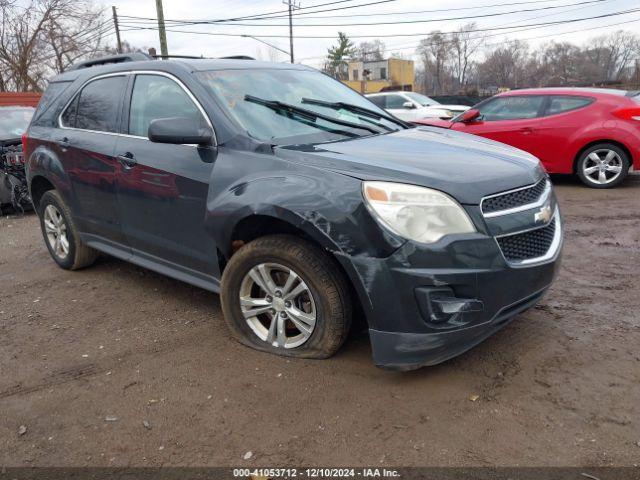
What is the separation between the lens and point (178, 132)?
3277mm

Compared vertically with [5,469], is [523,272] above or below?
above

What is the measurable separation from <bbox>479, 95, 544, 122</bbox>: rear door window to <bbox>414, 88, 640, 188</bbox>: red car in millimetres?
15

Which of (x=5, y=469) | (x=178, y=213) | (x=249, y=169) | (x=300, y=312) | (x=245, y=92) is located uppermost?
(x=245, y=92)

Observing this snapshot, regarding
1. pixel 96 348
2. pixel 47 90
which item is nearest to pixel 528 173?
pixel 96 348

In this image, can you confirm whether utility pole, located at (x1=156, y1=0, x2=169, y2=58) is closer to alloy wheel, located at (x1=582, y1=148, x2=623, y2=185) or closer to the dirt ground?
alloy wheel, located at (x1=582, y1=148, x2=623, y2=185)

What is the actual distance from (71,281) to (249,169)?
2754 mm

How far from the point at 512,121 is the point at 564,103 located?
789mm

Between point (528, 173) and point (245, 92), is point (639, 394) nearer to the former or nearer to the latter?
point (528, 173)

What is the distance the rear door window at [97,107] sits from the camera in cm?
423

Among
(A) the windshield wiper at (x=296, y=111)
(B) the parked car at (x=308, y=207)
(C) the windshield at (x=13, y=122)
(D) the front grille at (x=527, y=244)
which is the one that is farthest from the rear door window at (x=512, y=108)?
(C) the windshield at (x=13, y=122)

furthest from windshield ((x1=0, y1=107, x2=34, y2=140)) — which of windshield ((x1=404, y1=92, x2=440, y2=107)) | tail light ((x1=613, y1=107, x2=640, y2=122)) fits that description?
windshield ((x1=404, y1=92, x2=440, y2=107))

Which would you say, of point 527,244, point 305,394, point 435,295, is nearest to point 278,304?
point 305,394

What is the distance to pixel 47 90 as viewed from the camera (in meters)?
5.17

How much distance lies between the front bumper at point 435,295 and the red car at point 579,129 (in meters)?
6.08
